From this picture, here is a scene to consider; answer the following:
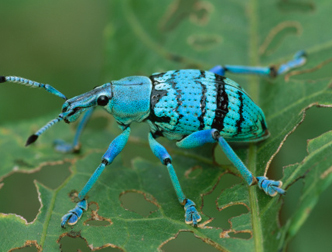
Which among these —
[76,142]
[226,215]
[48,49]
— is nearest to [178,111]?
[226,215]

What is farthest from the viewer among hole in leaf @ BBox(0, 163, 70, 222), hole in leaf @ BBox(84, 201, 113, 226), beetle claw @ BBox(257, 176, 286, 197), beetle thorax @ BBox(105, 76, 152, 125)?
hole in leaf @ BBox(0, 163, 70, 222)

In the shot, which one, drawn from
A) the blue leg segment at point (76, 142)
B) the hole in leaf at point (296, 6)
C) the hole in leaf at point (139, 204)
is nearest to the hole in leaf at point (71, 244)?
the hole in leaf at point (139, 204)

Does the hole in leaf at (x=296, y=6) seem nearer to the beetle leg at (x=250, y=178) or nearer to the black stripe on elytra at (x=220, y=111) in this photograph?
the black stripe on elytra at (x=220, y=111)

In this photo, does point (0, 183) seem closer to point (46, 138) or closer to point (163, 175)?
point (46, 138)

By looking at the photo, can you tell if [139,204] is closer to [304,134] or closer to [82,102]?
[82,102]

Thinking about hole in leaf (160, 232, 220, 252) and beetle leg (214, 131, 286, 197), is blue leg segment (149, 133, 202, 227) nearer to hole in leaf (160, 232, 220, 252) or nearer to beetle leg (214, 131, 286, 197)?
beetle leg (214, 131, 286, 197)

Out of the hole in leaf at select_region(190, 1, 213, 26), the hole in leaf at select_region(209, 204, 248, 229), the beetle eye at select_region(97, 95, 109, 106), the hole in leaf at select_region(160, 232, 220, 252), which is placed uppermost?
the hole in leaf at select_region(190, 1, 213, 26)

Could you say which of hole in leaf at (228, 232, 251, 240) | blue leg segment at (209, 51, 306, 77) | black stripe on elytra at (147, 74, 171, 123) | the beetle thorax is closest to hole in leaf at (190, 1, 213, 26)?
blue leg segment at (209, 51, 306, 77)
